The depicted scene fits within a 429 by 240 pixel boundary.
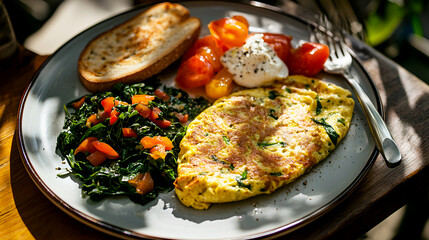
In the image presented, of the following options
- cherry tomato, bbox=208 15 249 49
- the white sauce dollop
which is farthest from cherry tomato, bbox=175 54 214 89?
cherry tomato, bbox=208 15 249 49

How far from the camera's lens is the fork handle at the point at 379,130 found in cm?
268

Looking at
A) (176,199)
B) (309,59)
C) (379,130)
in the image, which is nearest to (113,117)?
(176,199)

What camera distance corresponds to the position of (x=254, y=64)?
3432 mm

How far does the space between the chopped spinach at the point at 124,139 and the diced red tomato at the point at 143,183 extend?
1.1 inches

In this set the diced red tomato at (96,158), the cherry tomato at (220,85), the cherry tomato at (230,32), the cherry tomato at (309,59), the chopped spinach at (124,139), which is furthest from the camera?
the cherry tomato at (230,32)

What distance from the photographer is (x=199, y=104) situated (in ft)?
11.1

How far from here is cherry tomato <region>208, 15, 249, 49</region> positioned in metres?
3.63

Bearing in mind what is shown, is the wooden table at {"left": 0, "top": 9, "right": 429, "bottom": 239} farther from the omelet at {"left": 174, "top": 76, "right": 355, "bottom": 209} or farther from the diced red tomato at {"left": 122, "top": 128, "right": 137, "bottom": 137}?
the diced red tomato at {"left": 122, "top": 128, "right": 137, "bottom": 137}

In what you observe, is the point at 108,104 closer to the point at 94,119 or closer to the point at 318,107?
the point at 94,119

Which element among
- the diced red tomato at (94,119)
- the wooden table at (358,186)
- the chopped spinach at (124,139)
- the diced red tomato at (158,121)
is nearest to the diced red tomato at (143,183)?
the chopped spinach at (124,139)

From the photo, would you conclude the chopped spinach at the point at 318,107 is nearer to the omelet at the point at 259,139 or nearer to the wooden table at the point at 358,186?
the omelet at the point at 259,139

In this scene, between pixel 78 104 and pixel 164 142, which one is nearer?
pixel 164 142

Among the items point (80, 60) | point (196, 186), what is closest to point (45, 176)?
point (196, 186)

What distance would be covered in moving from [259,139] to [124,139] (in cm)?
97
